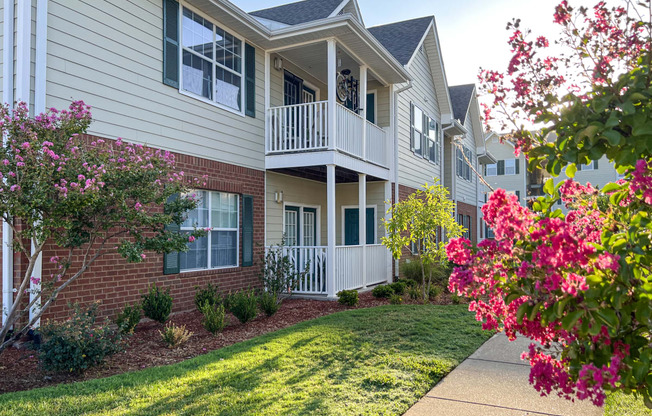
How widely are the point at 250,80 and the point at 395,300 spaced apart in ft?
18.8

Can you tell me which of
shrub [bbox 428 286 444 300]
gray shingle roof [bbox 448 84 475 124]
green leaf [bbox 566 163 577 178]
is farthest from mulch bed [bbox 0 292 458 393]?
gray shingle roof [bbox 448 84 475 124]

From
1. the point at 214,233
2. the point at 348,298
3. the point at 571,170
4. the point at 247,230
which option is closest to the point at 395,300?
the point at 348,298

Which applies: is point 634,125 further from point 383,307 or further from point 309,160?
point 309,160

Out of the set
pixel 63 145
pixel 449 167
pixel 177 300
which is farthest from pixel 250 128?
pixel 449 167

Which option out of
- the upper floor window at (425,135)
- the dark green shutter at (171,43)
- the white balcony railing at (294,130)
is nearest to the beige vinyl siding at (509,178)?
the upper floor window at (425,135)

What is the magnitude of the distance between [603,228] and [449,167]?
765 inches

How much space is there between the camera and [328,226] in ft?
34.6

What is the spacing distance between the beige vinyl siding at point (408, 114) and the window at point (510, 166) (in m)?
21.2

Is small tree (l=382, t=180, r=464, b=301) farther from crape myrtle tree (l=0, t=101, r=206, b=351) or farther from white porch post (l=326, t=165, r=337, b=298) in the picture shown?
crape myrtle tree (l=0, t=101, r=206, b=351)

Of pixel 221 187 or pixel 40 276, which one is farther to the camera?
pixel 221 187

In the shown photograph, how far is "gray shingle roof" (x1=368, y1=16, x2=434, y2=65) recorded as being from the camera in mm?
15462

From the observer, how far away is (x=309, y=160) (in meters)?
10.7

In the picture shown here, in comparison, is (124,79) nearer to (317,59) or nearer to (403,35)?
(317,59)

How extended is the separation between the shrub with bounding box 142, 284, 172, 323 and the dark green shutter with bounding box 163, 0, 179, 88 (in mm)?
3641
